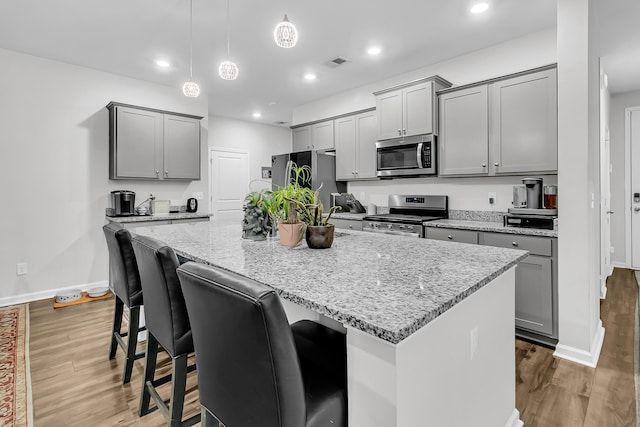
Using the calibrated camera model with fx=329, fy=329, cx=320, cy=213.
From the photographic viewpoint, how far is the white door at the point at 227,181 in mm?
6453

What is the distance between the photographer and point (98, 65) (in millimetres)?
4023

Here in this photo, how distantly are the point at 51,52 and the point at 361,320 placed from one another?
4.74m

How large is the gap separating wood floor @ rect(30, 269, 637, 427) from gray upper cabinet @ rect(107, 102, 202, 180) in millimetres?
2015

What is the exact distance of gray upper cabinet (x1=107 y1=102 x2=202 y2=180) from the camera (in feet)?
13.3

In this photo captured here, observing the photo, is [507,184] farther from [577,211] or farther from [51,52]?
[51,52]

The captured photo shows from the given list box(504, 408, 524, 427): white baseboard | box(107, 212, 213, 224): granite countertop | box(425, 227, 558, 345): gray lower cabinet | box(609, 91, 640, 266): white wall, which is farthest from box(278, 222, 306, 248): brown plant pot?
box(609, 91, 640, 266): white wall

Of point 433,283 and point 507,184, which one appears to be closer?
point 433,283

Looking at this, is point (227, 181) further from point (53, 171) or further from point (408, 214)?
point (408, 214)

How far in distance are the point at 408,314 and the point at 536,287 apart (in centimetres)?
242

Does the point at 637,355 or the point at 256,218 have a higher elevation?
the point at 256,218

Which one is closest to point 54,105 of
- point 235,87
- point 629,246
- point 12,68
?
point 12,68

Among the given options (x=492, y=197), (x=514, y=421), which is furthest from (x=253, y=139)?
(x=514, y=421)

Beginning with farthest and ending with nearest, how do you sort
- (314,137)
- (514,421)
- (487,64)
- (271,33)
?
(314,137), (487,64), (271,33), (514,421)

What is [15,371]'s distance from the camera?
88.8 inches
